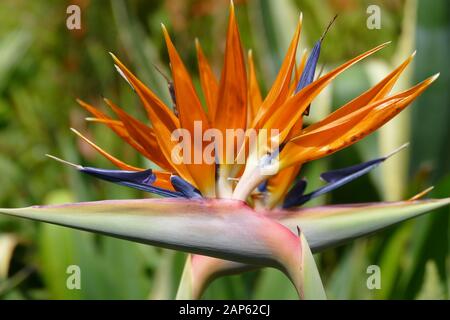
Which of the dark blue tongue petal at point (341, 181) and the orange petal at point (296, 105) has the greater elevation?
the orange petal at point (296, 105)

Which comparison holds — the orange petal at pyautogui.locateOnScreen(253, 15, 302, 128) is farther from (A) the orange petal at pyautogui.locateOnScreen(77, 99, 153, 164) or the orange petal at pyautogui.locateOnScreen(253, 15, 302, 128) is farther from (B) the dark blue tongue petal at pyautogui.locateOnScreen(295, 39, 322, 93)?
(A) the orange petal at pyautogui.locateOnScreen(77, 99, 153, 164)

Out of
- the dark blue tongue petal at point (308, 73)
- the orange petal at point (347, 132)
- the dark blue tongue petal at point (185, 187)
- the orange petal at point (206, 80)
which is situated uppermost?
the orange petal at point (206, 80)

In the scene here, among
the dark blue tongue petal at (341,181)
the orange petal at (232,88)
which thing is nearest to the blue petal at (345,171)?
the dark blue tongue petal at (341,181)

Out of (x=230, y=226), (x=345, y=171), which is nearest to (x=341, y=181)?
(x=345, y=171)

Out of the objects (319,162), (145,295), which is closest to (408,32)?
(319,162)

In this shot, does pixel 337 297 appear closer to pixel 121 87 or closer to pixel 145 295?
pixel 145 295

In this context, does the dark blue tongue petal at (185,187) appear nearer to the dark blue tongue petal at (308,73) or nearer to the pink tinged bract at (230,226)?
the pink tinged bract at (230,226)

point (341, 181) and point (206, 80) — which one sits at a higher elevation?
point (206, 80)

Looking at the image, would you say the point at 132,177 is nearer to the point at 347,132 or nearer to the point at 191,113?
the point at 191,113

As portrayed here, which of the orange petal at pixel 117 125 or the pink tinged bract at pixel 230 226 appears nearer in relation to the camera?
the pink tinged bract at pixel 230 226

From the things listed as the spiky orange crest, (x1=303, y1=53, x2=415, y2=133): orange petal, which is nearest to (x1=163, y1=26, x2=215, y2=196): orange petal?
the spiky orange crest
